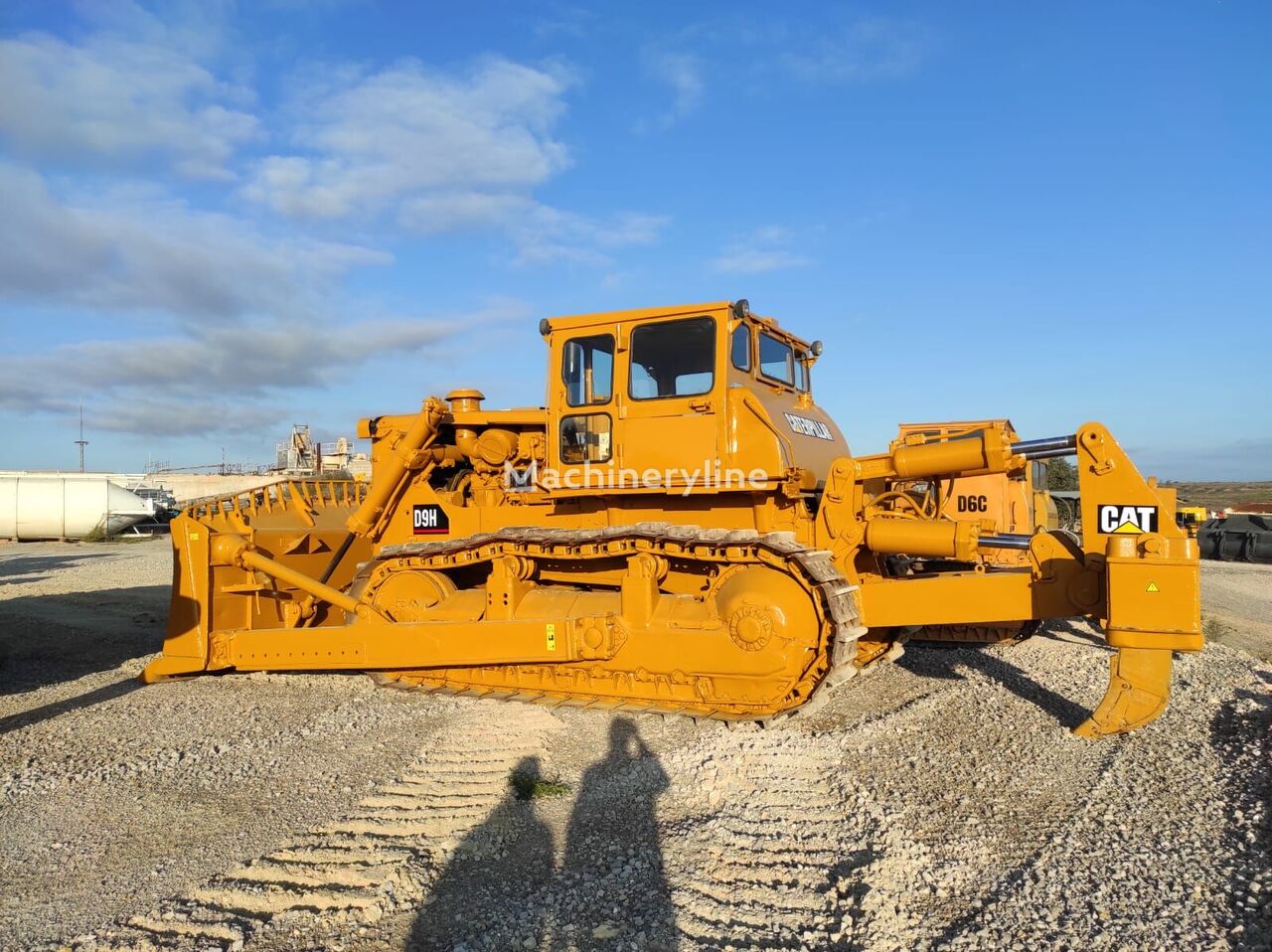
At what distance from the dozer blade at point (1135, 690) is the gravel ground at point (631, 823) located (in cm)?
19

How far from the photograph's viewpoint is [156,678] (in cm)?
790

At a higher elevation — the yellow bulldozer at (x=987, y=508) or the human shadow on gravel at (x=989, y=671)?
the yellow bulldozer at (x=987, y=508)

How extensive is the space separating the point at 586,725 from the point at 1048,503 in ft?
37.5

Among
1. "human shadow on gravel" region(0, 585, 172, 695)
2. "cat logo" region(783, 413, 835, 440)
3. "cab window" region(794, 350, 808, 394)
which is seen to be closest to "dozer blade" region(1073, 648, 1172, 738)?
"cat logo" region(783, 413, 835, 440)

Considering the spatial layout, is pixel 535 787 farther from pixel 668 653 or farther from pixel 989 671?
pixel 989 671

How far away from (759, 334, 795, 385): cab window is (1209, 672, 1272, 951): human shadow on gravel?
430cm

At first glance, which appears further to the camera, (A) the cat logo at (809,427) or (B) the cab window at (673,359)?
(A) the cat logo at (809,427)

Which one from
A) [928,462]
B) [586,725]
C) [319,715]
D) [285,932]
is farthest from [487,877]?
[928,462]

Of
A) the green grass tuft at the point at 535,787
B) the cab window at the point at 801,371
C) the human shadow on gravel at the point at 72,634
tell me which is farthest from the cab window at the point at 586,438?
the human shadow on gravel at the point at 72,634

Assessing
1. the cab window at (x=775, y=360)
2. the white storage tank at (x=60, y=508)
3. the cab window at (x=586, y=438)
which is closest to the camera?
the cab window at (x=586, y=438)

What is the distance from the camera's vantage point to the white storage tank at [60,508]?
109 ft

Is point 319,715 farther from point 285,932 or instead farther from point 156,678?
point 285,932

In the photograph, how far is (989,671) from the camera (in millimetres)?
8227

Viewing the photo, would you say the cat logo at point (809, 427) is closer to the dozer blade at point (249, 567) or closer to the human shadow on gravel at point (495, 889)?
the human shadow on gravel at point (495, 889)
